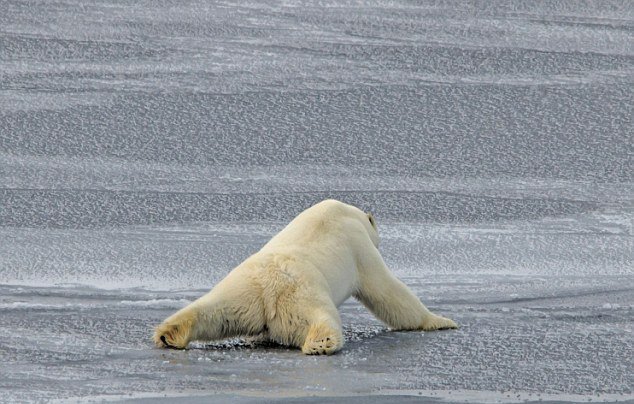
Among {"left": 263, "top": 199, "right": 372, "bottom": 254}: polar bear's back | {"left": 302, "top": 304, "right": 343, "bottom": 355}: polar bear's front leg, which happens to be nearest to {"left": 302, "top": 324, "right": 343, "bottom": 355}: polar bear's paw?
{"left": 302, "top": 304, "right": 343, "bottom": 355}: polar bear's front leg

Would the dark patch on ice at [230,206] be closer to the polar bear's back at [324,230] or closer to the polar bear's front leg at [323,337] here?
the polar bear's back at [324,230]

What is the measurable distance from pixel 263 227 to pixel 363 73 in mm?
3020

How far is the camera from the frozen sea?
199 inches

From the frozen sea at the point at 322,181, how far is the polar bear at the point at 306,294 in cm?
10

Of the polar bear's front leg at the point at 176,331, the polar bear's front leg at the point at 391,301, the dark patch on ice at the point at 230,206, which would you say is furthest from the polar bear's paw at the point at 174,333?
the dark patch on ice at the point at 230,206

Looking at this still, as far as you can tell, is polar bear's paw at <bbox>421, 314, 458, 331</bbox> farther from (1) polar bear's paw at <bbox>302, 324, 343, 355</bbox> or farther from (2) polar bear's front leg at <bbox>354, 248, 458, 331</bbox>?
(1) polar bear's paw at <bbox>302, 324, 343, 355</bbox>

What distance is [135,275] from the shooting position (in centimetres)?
665

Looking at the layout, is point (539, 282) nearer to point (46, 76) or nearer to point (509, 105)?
point (509, 105)

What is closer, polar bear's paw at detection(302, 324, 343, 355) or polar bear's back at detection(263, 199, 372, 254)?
polar bear's paw at detection(302, 324, 343, 355)

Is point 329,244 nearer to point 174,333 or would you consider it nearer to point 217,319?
point 217,319

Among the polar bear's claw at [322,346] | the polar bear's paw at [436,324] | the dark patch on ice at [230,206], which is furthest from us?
the dark patch on ice at [230,206]

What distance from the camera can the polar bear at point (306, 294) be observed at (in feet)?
17.3

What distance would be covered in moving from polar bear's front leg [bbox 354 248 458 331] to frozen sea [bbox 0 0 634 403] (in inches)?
2.8

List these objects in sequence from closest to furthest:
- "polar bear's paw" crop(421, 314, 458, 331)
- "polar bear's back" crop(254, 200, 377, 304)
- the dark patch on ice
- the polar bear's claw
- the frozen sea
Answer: the frozen sea < the polar bear's claw < "polar bear's back" crop(254, 200, 377, 304) < "polar bear's paw" crop(421, 314, 458, 331) < the dark patch on ice
